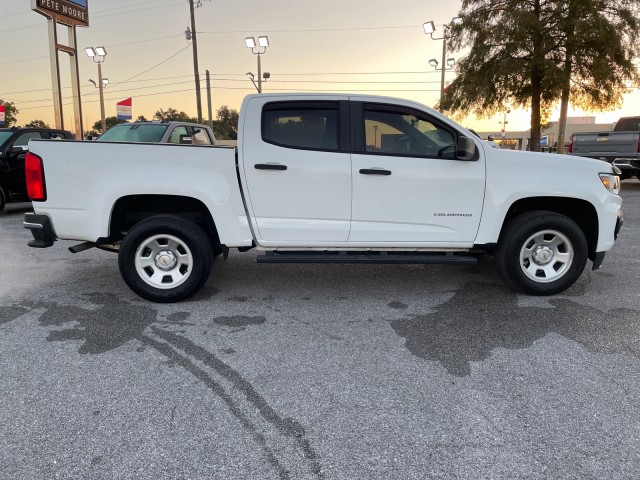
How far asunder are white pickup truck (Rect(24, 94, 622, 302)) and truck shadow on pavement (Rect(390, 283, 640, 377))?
1.39 feet

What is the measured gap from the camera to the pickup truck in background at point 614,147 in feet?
45.3

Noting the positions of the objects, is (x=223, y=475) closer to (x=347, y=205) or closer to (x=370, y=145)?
(x=347, y=205)

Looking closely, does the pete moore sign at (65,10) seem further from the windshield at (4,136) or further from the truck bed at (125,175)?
the truck bed at (125,175)

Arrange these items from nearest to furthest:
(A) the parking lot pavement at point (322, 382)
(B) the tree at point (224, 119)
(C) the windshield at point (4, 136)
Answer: (A) the parking lot pavement at point (322, 382) → (C) the windshield at point (4, 136) → (B) the tree at point (224, 119)

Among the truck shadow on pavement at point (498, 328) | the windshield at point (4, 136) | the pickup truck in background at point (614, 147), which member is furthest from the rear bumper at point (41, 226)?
the pickup truck in background at point (614, 147)

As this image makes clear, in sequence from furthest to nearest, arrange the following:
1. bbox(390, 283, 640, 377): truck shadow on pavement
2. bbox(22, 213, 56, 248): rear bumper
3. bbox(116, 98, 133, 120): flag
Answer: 1. bbox(116, 98, 133, 120): flag
2. bbox(22, 213, 56, 248): rear bumper
3. bbox(390, 283, 640, 377): truck shadow on pavement

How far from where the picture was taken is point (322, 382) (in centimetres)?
313

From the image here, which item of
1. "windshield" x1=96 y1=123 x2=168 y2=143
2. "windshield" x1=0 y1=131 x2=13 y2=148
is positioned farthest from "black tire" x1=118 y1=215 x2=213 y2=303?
"windshield" x1=0 y1=131 x2=13 y2=148

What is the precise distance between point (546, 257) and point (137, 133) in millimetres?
8585

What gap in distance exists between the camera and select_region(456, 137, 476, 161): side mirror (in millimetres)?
4438

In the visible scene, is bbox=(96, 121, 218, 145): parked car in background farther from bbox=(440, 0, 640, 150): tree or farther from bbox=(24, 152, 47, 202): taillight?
bbox=(440, 0, 640, 150): tree

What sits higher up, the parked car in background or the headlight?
the parked car in background

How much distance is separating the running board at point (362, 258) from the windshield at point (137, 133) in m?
6.36

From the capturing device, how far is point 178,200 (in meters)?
4.69
